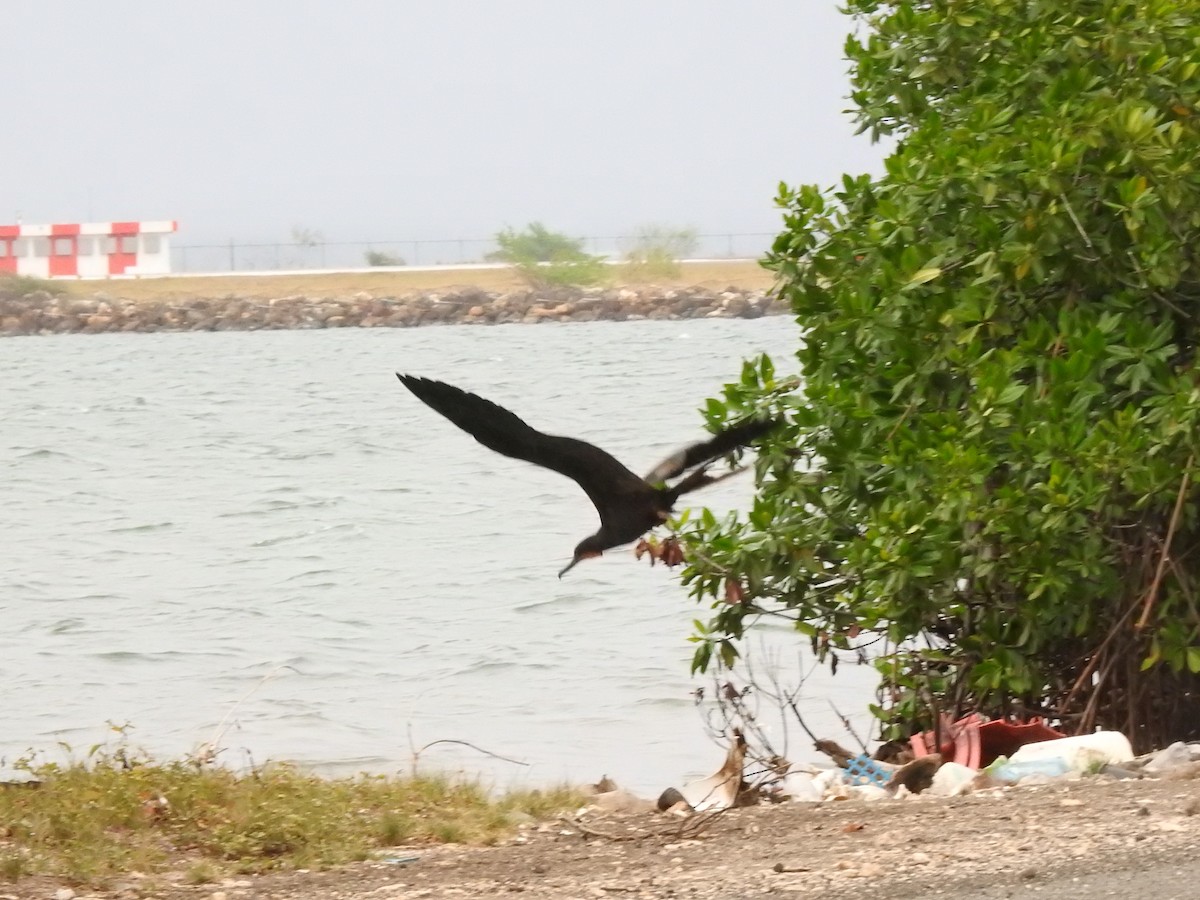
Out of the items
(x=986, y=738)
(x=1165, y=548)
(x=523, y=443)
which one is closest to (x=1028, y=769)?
(x=986, y=738)

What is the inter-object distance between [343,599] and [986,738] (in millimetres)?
11020

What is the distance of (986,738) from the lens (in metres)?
7.50

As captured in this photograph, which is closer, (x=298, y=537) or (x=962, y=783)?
(x=962, y=783)

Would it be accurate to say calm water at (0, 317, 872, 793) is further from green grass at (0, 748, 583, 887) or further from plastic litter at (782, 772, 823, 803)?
plastic litter at (782, 772, 823, 803)

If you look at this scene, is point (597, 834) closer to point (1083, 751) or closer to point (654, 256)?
point (1083, 751)

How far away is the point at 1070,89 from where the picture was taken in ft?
24.0

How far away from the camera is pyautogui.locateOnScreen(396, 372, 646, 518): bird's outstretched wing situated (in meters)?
6.32

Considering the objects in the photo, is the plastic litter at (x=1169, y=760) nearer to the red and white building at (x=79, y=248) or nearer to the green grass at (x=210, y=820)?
the green grass at (x=210, y=820)

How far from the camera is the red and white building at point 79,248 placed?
102062 mm

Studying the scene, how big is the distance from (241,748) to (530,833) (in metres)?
4.77

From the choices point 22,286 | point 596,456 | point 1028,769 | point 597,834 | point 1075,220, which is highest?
point 1075,220

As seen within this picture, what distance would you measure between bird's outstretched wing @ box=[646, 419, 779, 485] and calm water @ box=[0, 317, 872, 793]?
346 centimetres

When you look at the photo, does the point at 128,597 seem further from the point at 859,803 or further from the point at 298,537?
the point at 859,803

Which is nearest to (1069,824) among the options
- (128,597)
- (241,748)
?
(241,748)
